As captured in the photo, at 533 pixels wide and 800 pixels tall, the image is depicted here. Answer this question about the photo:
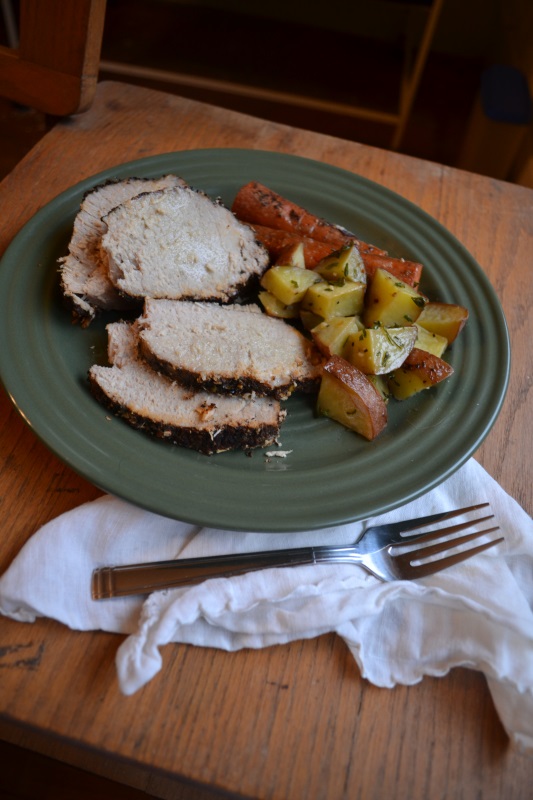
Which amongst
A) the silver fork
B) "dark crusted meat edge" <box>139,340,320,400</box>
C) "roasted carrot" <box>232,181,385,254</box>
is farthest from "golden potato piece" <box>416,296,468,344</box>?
the silver fork

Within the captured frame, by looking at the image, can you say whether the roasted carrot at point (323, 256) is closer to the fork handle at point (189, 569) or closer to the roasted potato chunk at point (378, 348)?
the roasted potato chunk at point (378, 348)

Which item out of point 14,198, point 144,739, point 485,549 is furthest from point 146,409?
point 14,198

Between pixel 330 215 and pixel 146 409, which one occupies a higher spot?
pixel 330 215

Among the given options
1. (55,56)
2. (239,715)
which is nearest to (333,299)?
(239,715)

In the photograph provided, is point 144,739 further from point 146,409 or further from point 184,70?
point 184,70

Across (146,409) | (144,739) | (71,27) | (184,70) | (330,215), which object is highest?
(71,27)

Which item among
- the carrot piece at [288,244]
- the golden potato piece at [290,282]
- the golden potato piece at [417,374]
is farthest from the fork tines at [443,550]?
the carrot piece at [288,244]

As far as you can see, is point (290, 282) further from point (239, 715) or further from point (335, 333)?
point (239, 715)
